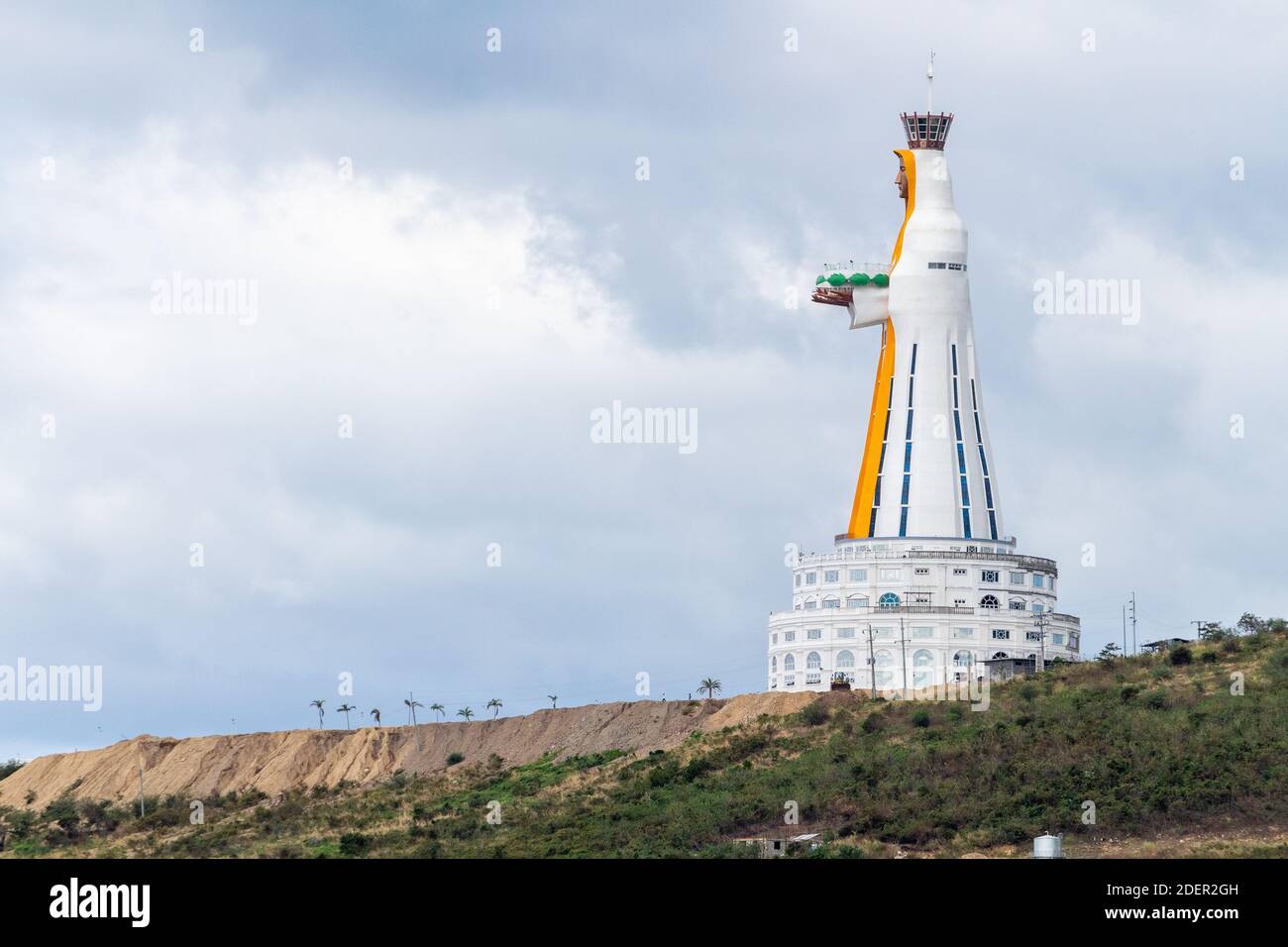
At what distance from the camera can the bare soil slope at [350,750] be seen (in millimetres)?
105000

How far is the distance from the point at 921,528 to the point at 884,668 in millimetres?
7402

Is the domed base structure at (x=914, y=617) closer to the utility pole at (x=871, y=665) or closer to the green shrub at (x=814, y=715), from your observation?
the utility pole at (x=871, y=665)

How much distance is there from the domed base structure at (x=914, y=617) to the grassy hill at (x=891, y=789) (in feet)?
25.2

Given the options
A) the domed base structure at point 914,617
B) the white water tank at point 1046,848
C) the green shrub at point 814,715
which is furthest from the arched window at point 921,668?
the white water tank at point 1046,848

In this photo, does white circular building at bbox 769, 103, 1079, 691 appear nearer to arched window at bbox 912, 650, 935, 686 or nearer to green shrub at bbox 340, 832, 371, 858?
arched window at bbox 912, 650, 935, 686

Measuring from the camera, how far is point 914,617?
108m

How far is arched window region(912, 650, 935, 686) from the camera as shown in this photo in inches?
4200

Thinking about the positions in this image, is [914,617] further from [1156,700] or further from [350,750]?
[350,750]

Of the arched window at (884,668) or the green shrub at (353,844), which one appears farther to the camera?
the arched window at (884,668)

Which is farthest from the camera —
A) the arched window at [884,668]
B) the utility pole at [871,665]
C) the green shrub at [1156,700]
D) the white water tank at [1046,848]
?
the arched window at [884,668]

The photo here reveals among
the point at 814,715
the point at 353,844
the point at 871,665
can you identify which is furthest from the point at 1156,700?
the point at 353,844
